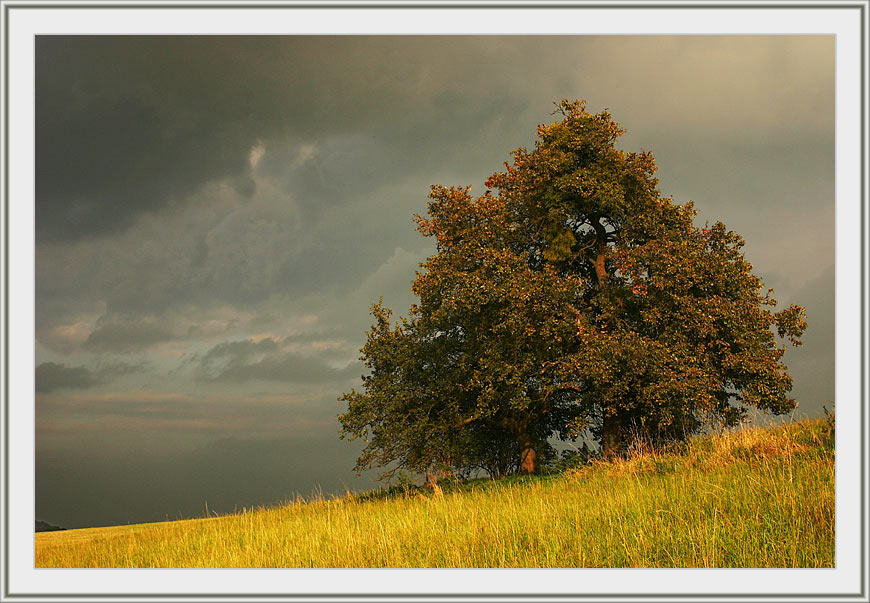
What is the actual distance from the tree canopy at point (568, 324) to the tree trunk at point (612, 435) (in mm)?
79

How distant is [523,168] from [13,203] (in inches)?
655

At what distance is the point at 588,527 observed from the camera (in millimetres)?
8820

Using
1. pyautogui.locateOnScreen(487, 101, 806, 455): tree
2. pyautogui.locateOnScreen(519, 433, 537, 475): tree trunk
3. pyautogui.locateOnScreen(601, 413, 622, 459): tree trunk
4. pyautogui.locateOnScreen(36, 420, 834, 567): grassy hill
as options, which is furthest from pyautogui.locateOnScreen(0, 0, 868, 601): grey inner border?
pyautogui.locateOnScreen(519, 433, 537, 475): tree trunk

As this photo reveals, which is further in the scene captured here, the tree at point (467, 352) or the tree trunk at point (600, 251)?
the tree trunk at point (600, 251)

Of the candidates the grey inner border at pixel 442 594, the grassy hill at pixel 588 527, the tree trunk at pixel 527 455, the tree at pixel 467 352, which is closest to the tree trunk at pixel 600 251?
the tree at pixel 467 352

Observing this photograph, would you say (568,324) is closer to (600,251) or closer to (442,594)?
(600,251)

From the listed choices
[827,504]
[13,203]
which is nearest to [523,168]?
[827,504]

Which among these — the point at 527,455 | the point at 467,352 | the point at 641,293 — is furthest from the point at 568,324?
the point at 527,455

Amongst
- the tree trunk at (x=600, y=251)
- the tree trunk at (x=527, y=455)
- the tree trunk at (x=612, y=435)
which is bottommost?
the tree trunk at (x=527, y=455)

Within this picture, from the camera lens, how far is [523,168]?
20.4 meters

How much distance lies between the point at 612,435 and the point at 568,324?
541 cm

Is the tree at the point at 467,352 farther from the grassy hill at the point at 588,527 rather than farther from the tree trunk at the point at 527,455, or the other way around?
the grassy hill at the point at 588,527

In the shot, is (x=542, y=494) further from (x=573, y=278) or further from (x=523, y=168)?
(x=523, y=168)

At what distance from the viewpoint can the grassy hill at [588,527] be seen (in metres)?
7.18
